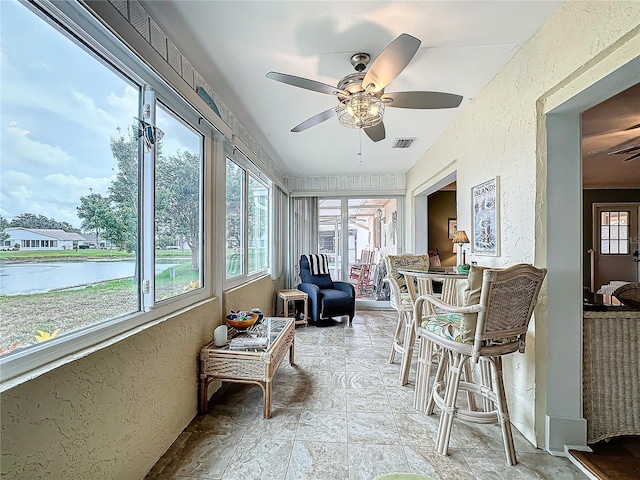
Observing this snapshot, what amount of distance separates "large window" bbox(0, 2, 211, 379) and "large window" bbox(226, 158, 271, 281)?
107 centimetres

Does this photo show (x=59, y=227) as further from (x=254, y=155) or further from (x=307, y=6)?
(x=254, y=155)

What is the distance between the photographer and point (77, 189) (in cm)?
128

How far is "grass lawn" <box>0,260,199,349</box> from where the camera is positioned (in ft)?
3.30

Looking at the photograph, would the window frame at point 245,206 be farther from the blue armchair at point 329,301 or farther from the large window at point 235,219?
the blue armchair at point 329,301

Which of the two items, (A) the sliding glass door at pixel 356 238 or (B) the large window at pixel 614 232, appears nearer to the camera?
(A) the sliding glass door at pixel 356 238

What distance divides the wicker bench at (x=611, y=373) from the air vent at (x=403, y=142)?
2.58m

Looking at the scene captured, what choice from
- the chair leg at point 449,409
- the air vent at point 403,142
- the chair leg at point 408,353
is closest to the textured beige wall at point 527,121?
the chair leg at point 449,409

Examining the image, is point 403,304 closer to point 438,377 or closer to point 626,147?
point 438,377

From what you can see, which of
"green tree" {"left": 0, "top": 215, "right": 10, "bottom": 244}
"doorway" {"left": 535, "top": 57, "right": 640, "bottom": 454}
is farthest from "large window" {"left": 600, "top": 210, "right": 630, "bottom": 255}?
"green tree" {"left": 0, "top": 215, "right": 10, "bottom": 244}

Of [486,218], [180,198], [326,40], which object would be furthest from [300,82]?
[486,218]

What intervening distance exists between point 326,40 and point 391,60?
1.65ft

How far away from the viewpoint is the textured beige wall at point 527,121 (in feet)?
4.70

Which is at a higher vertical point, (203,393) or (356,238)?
(356,238)

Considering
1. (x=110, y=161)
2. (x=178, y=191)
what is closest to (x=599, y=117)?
(x=178, y=191)
